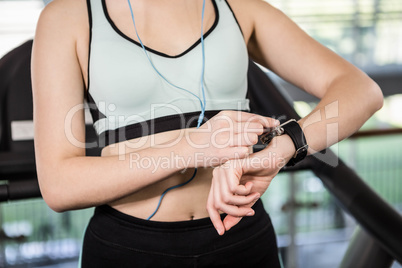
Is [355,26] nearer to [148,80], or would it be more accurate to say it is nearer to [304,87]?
[304,87]

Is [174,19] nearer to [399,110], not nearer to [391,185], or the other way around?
[391,185]

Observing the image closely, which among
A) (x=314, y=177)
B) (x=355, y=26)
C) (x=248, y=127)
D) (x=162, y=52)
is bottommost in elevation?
A: (x=314, y=177)

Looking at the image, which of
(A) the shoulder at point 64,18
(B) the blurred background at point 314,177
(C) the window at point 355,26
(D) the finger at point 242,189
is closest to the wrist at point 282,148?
(D) the finger at point 242,189

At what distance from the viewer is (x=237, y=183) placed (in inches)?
29.7

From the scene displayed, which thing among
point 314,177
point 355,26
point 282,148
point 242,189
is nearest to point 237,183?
point 242,189

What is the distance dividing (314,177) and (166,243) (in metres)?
2.49

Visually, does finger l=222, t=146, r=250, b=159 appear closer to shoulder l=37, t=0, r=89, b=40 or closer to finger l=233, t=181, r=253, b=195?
finger l=233, t=181, r=253, b=195

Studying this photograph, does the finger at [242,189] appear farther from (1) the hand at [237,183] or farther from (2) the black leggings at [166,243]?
(2) the black leggings at [166,243]

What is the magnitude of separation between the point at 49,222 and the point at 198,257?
1.78m

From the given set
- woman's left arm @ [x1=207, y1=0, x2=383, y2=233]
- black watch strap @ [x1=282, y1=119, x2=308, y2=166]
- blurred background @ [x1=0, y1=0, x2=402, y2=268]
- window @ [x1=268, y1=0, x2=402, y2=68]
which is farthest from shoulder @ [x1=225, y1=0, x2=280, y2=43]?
window @ [x1=268, y1=0, x2=402, y2=68]

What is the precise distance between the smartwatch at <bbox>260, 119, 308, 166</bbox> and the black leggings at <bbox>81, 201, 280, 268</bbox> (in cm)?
19

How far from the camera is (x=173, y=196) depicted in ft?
3.08

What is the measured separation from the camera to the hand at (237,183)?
76cm

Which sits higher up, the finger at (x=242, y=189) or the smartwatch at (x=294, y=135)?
the smartwatch at (x=294, y=135)
